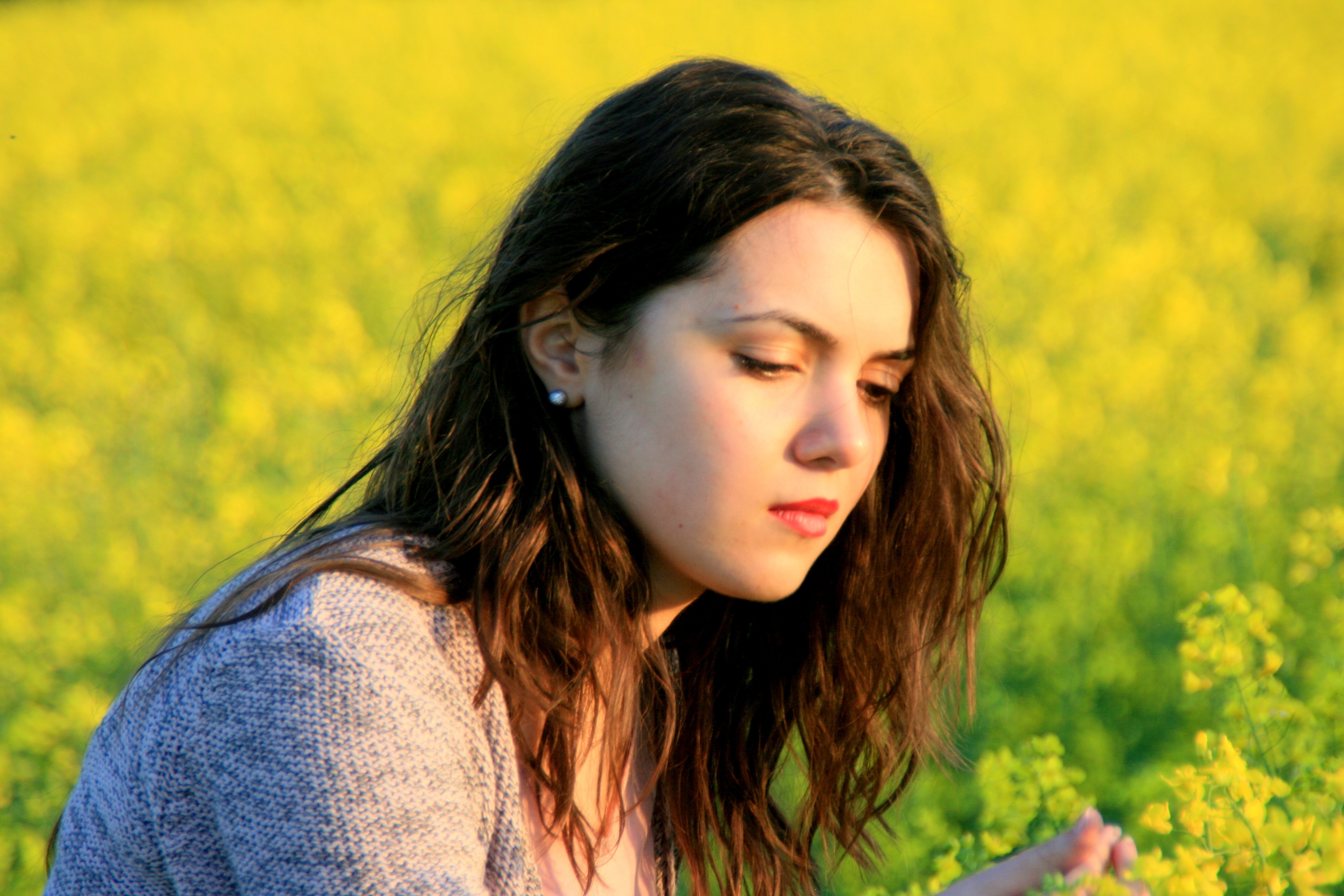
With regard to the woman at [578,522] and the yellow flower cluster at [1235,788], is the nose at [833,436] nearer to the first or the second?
the woman at [578,522]

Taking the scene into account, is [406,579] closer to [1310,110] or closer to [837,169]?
[837,169]

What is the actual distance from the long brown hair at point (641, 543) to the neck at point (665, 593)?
0.03 meters

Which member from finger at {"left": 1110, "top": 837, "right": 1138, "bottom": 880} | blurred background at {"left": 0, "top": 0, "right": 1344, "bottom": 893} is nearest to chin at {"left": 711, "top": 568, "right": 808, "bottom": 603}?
finger at {"left": 1110, "top": 837, "right": 1138, "bottom": 880}

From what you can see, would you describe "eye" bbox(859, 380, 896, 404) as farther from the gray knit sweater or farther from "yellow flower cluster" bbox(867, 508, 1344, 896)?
the gray knit sweater

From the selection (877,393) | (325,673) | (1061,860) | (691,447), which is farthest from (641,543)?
(1061,860)

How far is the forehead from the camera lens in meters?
1.33

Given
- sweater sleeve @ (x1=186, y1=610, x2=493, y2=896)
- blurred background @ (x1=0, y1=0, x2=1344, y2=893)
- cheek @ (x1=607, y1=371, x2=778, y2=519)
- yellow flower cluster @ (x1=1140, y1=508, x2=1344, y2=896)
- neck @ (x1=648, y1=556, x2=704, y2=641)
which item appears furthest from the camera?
blurred background @ (x1=0, y1=0, x2=1344, y2=893)

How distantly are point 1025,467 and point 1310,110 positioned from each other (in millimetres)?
6818

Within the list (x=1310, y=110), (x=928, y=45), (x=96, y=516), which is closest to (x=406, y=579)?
(x=96, y=516)

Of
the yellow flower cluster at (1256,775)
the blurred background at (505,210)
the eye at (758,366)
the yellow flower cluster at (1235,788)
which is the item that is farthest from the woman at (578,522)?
the blurred background at (505,210)

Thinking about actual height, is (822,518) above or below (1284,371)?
above

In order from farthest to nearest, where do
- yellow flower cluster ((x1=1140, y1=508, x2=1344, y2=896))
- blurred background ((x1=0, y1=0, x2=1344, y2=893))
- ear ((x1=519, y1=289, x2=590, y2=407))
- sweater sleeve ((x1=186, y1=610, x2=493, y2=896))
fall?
blurred background ((x1=0, y1=0, x2=1344, y2=893))
ear ((x1=519, y1=289, x2=590, y2=407))
sweater sleeve ((x1=186, y1=610, x2=493, y2=896))
yellow flower cluster ((x1=1140, y1=508, x2=1344, y2=896))

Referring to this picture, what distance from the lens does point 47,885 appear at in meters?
1.32

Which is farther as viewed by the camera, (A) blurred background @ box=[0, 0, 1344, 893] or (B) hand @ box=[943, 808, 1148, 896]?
(A) blurred background @ box=[0, 0, 1344, 893]
